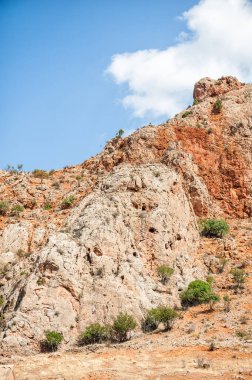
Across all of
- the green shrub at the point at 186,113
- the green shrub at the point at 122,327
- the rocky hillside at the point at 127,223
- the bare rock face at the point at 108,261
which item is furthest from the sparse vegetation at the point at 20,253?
the green shrub at the point at 186,113

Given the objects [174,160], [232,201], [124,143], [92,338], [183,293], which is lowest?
[92,338]

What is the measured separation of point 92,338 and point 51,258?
6.51m

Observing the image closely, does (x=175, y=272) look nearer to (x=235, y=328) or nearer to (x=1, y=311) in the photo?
(x=235, y=328)

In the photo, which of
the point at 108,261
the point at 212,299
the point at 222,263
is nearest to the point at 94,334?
the point at 108,261

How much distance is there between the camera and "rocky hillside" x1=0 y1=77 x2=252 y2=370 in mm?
30578

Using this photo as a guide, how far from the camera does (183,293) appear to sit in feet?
111

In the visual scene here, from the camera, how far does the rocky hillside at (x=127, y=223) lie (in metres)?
30.6

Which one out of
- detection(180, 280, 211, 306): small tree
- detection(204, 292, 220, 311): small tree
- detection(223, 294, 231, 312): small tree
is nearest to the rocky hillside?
detection(180, 280, 211, 306): small tree

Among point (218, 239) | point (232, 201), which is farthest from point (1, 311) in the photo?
point (232, 201)

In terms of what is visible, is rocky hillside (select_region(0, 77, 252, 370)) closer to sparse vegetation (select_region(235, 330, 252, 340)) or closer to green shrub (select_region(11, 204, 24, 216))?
green shrub (select_region(11, 204, 24, 216))

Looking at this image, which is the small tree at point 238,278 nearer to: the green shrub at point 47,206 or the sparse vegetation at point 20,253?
the sparse vegetation at point 20,253

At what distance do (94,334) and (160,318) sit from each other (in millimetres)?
4311

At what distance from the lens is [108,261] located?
111 feet

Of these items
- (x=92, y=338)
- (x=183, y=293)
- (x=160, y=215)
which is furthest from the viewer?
(x=160, y=215)
